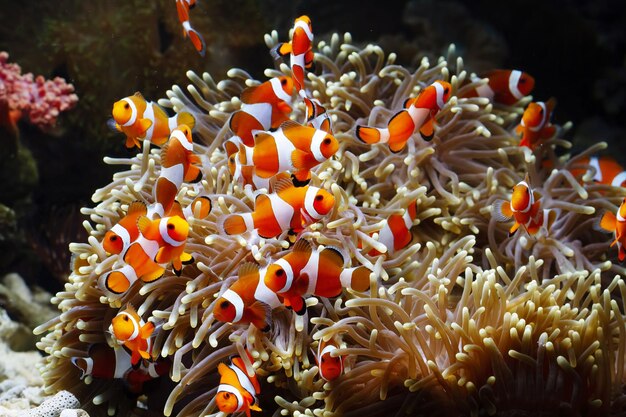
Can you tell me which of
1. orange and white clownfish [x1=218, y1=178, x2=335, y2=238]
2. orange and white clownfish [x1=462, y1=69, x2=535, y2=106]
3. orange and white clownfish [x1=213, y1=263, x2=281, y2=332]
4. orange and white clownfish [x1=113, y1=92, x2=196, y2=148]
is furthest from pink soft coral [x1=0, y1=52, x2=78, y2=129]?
orange and white clownfish [x1=462, y1=69, x2=535, y2=106]

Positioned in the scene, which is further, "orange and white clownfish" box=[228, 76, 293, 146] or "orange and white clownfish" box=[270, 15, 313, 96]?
"orange and white clownfish" box=[228, 76, 293, 146]

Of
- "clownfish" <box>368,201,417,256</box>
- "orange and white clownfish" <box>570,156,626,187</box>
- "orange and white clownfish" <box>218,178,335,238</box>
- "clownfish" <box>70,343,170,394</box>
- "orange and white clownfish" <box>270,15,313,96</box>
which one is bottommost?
"clownfish" <box>70,343,170,394</box>

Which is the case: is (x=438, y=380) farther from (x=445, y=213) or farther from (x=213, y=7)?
(x=213, y=7)

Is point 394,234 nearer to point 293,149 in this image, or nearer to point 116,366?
point 293,149

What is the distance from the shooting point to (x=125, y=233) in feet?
6.38

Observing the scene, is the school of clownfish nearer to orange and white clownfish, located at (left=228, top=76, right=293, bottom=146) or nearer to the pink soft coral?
orange and white clownfish, located at (left=228, top=76, right=293, bottom=146)

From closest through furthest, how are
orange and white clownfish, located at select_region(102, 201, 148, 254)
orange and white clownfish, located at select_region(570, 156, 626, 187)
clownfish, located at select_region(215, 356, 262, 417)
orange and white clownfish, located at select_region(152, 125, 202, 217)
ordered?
1. clownfish, located at select_region(215, 356, 262, 417)
2. orange and white clownfish, located at select_region(102, 201, 148, 254)
3. orange and white clownfish, located at select_region(152, 125, 202, 217)
4. orange and white clownfish, located at select_region(570, 156, 626, 187)

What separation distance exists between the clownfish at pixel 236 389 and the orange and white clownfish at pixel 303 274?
0.26m

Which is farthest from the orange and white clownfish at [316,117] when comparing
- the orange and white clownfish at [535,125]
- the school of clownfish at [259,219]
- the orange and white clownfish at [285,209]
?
the orange and white clownfish at [535,125]

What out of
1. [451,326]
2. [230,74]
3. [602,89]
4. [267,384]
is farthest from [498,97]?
[602,89]

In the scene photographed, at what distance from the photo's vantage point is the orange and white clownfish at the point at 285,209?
5.97 feet

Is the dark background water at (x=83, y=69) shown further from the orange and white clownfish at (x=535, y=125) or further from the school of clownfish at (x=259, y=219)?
the orange and white clownfish at (x=535, y=125)

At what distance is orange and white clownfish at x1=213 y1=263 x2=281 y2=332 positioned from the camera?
5.65 ft

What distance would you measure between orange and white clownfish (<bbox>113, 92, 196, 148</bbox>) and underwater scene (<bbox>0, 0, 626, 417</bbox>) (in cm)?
1
